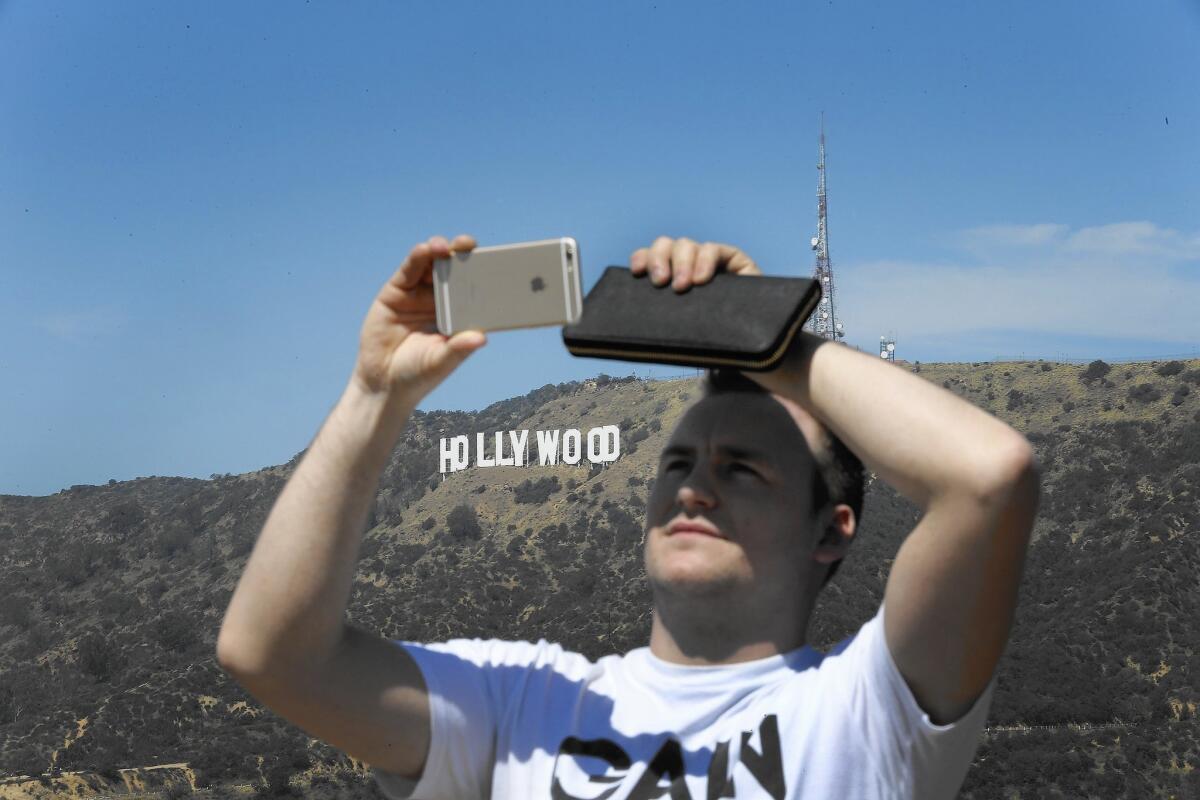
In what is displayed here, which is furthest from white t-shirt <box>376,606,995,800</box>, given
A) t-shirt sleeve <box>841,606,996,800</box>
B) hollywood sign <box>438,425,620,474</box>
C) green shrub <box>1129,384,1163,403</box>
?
hollywood sign <box>438,425,620,474</box>

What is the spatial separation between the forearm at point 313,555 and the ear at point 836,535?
3.17 feet

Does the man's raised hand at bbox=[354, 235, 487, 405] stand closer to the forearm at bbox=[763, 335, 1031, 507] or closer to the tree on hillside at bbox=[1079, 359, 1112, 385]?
the forearm at bbox=[763, 335, 1031, 507]

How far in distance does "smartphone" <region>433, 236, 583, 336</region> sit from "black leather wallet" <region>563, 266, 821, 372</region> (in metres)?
0.05

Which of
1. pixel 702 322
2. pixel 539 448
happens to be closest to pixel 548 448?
pixel 539 448

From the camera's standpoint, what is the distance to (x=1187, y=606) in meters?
46.5

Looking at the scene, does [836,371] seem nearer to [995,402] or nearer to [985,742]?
[985,742]

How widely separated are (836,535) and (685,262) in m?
0.78

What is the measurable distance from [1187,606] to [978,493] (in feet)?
161

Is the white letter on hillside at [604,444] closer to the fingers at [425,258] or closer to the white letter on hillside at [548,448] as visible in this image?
the white letter on hillside at [548,448]

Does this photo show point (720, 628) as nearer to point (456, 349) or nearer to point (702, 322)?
point (702, 322)

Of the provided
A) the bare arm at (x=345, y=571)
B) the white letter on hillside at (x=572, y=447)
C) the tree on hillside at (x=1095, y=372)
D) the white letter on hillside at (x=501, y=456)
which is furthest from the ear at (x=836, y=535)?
the white letter on hillside at (x=501, y=456)

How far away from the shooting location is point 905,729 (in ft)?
8.09

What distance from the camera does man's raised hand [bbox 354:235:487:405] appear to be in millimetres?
2549

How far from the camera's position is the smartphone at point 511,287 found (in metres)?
2.49
